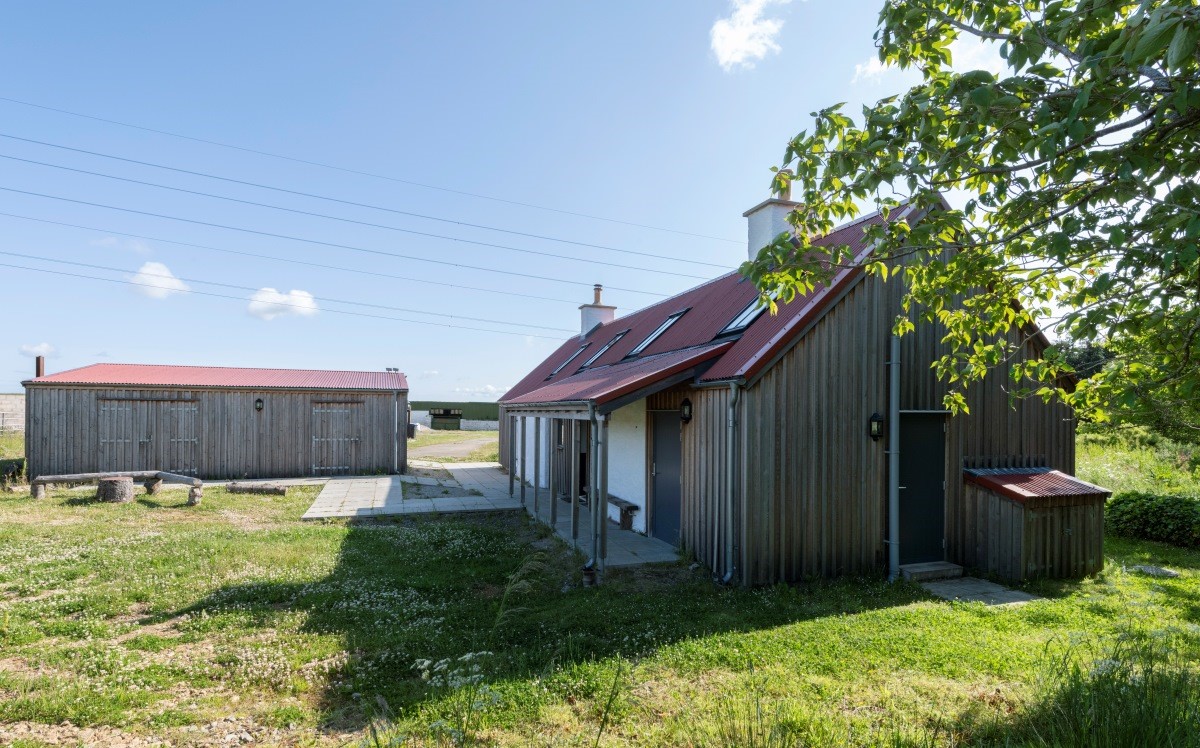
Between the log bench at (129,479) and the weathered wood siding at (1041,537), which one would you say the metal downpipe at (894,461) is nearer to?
the weathered wood siding at (1041,537)

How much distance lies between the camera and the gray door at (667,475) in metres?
8.88

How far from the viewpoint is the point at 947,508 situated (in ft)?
26.7

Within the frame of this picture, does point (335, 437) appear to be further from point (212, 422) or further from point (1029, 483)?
point (1029, 483)

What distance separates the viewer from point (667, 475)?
30.2 feet

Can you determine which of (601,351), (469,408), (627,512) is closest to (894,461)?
(627,512)

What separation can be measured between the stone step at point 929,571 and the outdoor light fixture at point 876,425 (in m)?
1.73

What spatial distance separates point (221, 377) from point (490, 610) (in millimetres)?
16631

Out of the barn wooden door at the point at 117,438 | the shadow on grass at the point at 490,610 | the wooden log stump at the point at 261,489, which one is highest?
the barn wooden door at the point at 117,438

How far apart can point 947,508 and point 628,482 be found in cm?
494

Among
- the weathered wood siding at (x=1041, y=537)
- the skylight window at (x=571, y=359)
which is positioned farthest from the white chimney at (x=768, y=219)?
the skylight window at (x=571, y=359)

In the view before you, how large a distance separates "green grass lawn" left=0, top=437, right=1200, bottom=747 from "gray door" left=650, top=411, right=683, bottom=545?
127 cm

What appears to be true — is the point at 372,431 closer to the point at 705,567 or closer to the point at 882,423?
the point at 705,567

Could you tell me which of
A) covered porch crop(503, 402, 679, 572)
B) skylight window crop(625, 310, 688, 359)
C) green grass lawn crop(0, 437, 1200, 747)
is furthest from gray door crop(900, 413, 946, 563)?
skylight window crop(625, 310, 688, 359)

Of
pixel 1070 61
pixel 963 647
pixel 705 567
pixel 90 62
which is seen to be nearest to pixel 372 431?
pixel 90 62
